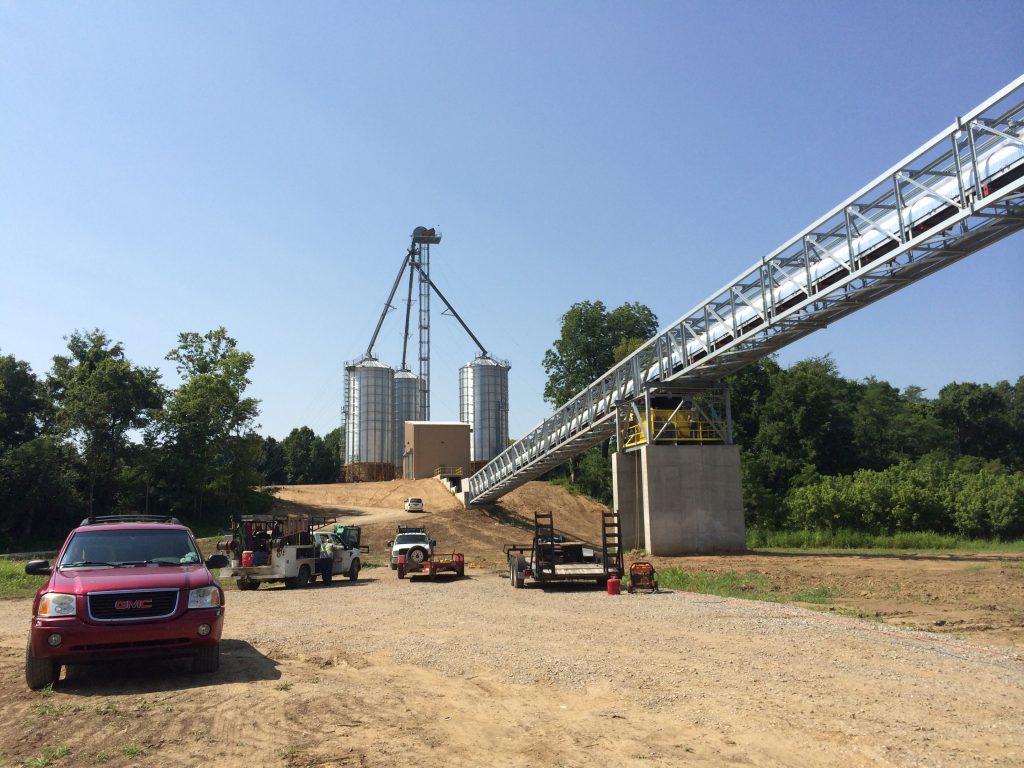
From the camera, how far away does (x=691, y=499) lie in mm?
31797

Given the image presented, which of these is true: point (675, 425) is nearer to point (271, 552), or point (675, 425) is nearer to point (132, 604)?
point (271, 552)

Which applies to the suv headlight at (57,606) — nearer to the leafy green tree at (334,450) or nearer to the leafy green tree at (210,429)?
the leafy green tree at (210,429)

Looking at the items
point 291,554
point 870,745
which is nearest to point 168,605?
point 870,745

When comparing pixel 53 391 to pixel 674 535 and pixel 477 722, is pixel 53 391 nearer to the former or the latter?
pixel 674 535

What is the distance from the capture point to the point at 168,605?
8562 millimetres

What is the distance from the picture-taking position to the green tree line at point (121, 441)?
4678 cm

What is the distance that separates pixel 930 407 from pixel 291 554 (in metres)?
71.1

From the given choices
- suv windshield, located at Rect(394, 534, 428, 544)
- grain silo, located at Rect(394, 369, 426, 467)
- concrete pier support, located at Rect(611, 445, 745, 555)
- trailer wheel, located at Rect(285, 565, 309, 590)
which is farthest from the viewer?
grain silo, located at Rect(394, 369, 426, 467)

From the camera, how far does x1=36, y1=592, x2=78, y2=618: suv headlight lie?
820cm

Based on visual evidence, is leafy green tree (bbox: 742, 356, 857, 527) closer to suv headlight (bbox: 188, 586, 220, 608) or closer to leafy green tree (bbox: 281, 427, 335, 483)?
suv headlight (bbox: 188, 586, 220, 608)

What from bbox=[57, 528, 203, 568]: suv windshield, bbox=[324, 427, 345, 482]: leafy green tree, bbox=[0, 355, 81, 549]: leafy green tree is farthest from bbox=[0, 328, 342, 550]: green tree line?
bbox=[57, 528, 203, 568]: suv windshield

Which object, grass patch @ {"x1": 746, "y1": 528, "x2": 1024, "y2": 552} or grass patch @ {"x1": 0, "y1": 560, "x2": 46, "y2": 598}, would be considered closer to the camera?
grass patch @ {"x1": 0, "y1": 560, "x2": 46, "y2": 598}

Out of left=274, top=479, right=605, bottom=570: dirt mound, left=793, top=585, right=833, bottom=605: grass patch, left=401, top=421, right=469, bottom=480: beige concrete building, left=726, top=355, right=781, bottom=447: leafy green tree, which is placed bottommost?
left=793, top=585, right=833, bottom=605: grass patch

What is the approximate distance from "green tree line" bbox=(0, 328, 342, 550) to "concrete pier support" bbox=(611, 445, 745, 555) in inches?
1312
